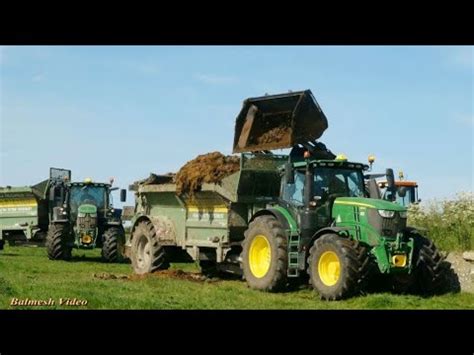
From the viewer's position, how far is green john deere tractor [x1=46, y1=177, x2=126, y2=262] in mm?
19422

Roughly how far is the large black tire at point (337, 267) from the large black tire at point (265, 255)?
658 millimetres

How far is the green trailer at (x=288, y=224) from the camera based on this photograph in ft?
36.4

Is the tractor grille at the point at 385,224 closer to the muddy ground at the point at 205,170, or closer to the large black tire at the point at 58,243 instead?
the muddy ground at the point at 205,170

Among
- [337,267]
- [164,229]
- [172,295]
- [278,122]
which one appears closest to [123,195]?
[164,229]

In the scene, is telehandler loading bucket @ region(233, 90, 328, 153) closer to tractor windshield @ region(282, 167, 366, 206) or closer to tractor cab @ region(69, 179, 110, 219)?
tractor windshield @ region(282, 167, 366, 206)

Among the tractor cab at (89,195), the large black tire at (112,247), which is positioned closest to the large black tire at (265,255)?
the large black tire at (112,247)

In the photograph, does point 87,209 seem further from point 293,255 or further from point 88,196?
point 293,255

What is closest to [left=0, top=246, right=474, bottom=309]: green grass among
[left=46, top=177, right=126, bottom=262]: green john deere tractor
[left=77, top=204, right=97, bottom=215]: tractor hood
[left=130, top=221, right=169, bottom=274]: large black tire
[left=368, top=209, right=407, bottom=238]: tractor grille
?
[left=130, top=221, right=169, bottom=274]: large black tire

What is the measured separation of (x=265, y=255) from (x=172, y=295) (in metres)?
1.73

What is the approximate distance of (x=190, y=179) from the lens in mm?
13852

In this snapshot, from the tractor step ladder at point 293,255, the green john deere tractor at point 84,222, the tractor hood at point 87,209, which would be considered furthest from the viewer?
the tractor hood at point 87,209

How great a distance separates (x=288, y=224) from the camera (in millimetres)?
12078
